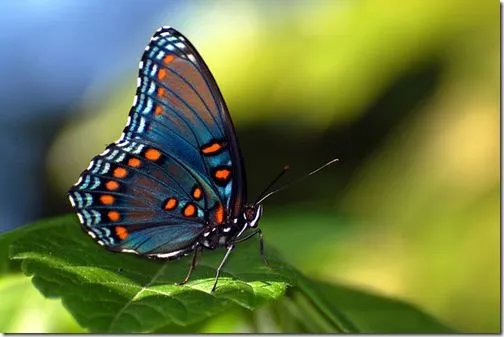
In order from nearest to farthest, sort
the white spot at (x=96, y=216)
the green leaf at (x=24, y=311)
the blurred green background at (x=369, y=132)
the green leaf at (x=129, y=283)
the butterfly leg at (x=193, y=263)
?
the green leaf at (x=129, y=283)
the butterfly leg at (x=193, y=263)
the green leaf at (x=24, y=311)
the white spot at (x=96, y=216)
the blurred green background at (x=369, y=132)

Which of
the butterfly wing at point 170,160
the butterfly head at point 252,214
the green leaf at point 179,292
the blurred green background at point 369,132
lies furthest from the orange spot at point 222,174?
the blurred green background at point 369,132

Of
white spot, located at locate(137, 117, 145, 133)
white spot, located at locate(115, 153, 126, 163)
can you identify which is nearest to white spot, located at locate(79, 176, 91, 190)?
white spot, located at locate(115, 153, 126, 163)

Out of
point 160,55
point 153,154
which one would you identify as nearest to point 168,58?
point 160,55

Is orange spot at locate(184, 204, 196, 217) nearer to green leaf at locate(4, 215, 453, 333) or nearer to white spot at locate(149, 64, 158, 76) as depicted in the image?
green leaf at locate(4, 215, 453, 333)

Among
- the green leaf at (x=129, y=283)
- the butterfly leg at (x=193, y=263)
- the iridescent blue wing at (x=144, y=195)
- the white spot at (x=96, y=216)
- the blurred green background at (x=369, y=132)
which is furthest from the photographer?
the blurred green background at (x=369, y=132)

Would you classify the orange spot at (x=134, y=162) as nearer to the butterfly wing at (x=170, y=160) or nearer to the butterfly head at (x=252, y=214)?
the butterfly wing at (x=170, y=160)
